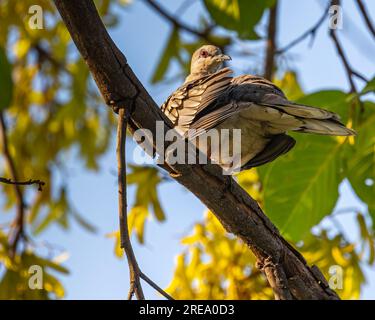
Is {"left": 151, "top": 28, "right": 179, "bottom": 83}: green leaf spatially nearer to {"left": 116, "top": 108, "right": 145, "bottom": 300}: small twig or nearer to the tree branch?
the tree branch

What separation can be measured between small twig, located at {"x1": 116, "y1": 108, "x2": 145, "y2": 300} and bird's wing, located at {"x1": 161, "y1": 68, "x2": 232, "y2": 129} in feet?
3.75

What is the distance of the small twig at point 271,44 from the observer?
5938 mm

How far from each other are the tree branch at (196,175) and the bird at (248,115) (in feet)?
2.08

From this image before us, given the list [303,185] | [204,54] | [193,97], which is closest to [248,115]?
[193,97]

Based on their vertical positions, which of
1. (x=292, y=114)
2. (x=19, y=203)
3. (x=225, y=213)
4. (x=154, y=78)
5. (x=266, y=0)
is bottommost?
(x=225, y=213)

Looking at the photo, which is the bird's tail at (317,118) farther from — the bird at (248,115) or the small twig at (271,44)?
the small twig at (271,44)

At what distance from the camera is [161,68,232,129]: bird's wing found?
3.99 meters

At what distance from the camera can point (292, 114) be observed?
377cm

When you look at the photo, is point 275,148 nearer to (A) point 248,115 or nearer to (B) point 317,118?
(A) point 248,115

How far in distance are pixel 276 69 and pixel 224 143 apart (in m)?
2.59

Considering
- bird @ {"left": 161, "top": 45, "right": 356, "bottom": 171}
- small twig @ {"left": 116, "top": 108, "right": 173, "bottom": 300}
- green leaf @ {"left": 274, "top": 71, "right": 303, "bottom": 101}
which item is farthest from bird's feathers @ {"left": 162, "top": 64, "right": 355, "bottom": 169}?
green leaf @ {"left": 274, "top": 71, "right": 303, "bottom": 101}
